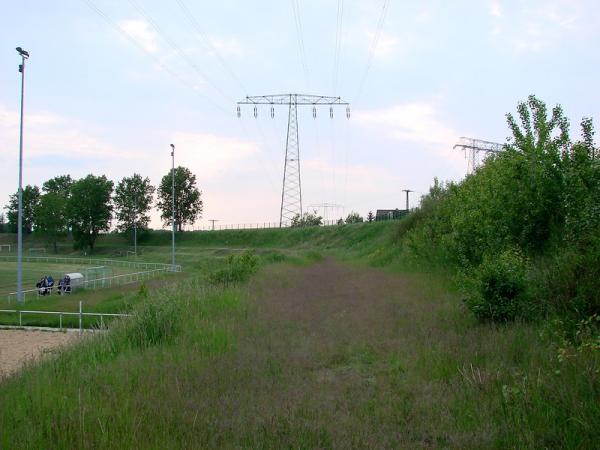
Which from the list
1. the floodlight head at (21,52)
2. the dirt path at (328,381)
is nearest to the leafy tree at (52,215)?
the floodlight head at (21,52)

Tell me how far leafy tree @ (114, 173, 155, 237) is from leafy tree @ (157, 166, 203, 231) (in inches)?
141

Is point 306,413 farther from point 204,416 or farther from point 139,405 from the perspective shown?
point 139,405

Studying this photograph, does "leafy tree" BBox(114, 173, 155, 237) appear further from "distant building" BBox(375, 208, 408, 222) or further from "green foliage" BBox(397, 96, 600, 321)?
"green foliage" BBox(397, 96, 600, 321)

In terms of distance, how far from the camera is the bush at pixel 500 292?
364 inches

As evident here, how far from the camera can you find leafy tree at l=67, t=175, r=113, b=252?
116562 mm

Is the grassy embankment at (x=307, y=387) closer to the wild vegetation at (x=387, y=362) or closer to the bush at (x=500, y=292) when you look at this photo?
the wild vegetation at (x=387, y=362)

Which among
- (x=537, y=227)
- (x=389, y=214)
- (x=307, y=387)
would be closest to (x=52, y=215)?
(x=389, y=214)

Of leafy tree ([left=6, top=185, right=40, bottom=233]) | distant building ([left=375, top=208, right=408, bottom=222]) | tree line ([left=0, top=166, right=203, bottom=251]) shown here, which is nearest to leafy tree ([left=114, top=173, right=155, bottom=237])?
tree line ([left=0, top=166, right=203, bottom=251])

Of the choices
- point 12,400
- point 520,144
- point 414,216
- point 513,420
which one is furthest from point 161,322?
point 414,216

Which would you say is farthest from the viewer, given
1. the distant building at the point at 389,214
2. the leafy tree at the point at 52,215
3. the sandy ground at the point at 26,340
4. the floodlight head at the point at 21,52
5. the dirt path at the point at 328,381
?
the leafy tree at the point at 52,215

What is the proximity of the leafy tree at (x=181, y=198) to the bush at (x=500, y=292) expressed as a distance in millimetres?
122588

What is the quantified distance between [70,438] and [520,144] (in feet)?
39.5

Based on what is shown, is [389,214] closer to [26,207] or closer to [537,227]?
[537,227]

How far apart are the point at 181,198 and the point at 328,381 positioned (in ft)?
419
